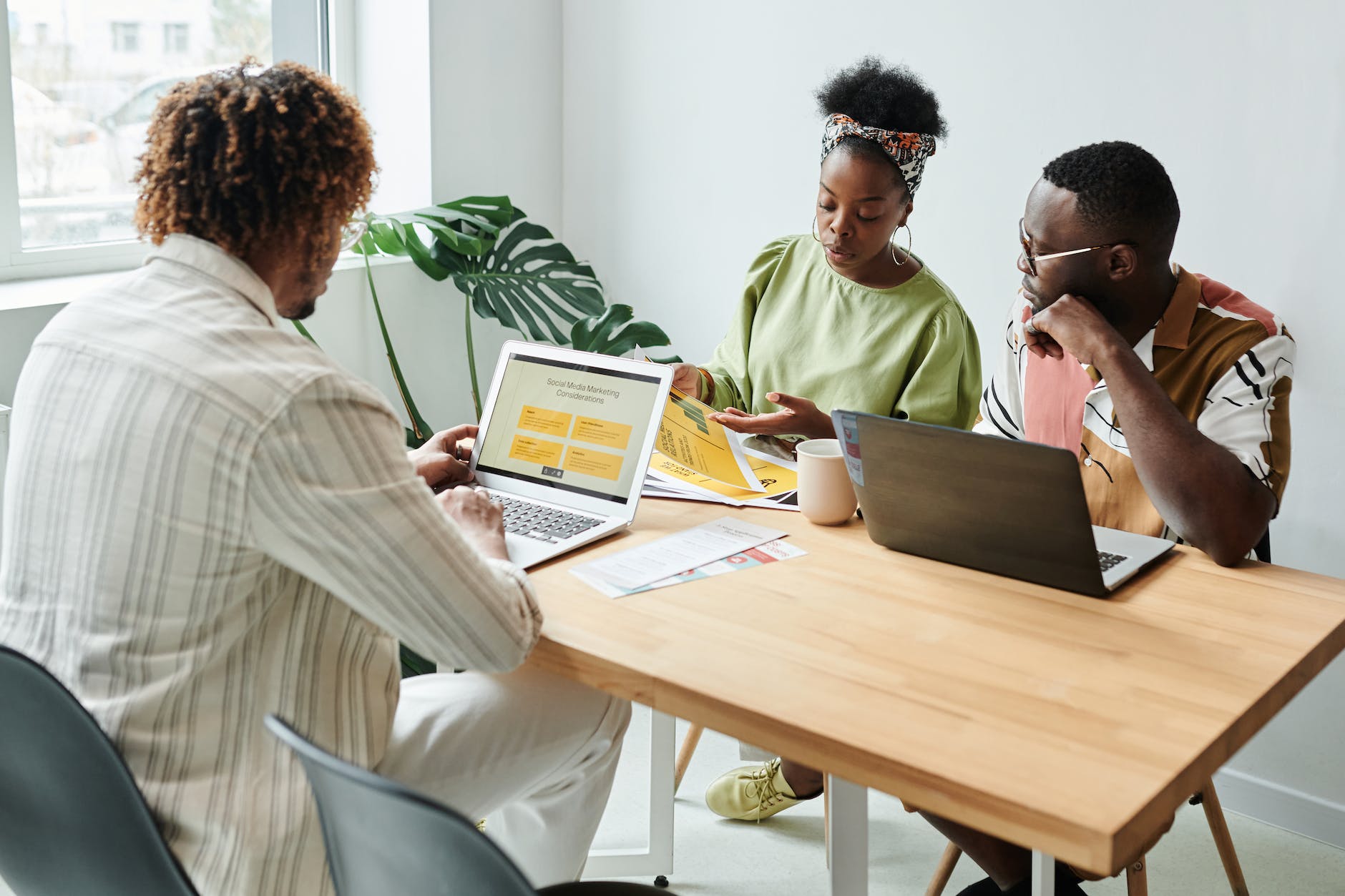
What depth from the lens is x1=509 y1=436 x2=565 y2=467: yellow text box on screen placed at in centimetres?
174

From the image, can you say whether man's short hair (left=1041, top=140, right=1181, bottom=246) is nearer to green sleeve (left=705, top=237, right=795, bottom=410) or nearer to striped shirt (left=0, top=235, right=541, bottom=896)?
green sleeve (left=705, top=237, right=795, bottom=410)

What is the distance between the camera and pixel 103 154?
269 cm

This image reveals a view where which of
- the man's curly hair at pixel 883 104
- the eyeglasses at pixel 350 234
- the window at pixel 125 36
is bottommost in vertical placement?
the eyeglasses at pixel 350 234

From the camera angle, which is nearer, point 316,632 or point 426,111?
point 316,632

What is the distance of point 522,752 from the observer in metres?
1.45

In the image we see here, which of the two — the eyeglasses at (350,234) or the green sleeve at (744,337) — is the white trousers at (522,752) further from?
the green sleeve at (744,337)

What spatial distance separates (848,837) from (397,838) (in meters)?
0.59

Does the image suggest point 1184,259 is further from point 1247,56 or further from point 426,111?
point 426,111

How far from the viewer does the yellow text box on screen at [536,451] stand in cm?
174

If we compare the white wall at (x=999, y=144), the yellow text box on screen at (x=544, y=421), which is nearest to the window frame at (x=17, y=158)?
the white wall at (x=999, y=144)

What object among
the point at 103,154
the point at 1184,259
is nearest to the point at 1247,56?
the point at 1184,259

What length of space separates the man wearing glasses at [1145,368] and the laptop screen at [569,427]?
0.51 m

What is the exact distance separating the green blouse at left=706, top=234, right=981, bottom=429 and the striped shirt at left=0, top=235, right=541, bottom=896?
1148 millimetres

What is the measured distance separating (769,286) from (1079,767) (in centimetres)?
155
